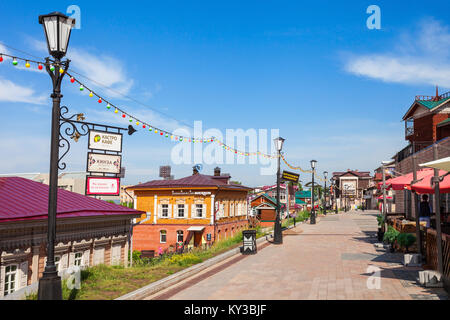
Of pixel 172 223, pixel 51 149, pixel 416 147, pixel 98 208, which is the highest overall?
pixel 416 147

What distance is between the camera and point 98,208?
1402 centimetres

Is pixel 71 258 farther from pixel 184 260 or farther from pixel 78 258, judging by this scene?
pixel 184 260

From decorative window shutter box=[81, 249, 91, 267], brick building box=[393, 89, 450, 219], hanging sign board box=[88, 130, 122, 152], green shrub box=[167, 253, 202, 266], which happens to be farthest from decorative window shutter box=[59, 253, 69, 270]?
brick building box=[393, 89, 450, 219]

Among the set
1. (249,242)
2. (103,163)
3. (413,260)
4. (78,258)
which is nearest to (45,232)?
(78,258)

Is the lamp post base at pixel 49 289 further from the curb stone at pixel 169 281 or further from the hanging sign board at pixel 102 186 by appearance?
the hanging sign board at pixel 102 186

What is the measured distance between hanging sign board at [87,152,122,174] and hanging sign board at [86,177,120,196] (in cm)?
35

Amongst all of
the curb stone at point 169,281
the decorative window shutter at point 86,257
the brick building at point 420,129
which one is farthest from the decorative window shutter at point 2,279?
the brick building at point 420,129

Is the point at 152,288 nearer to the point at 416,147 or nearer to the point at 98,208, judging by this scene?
the point at 98,208

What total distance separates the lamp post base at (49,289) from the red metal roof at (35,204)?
10.5 ft

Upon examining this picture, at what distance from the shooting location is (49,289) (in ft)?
23.0

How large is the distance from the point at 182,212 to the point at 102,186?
74.3 feet

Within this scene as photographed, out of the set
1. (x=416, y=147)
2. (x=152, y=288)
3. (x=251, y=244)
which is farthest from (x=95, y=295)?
(x=416, y=147)

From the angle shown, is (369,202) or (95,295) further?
(369,202)
